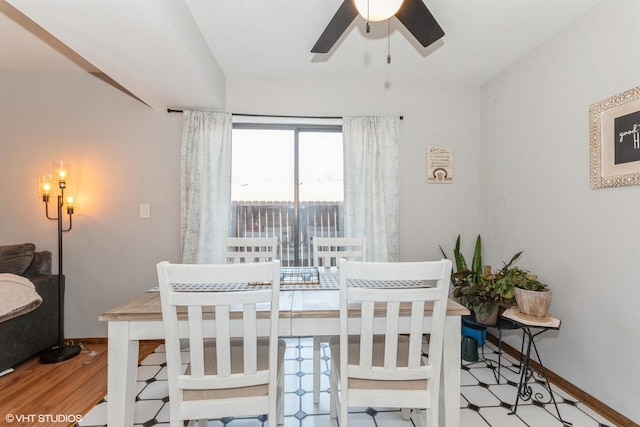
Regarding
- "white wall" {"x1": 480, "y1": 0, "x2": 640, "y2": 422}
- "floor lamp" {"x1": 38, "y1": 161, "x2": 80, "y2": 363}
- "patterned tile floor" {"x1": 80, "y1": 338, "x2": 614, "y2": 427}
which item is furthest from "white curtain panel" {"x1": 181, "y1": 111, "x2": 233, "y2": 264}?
"white wall" {"x1": 480, "y1": 0, "x2": 640, "y2": 422}

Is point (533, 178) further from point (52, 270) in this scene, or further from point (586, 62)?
point (52, 270)

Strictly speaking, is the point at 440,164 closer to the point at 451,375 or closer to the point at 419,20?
the point at 419,20

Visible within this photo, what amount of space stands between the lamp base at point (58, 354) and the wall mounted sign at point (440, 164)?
3603 mm

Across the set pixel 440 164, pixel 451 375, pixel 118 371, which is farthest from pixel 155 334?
pixel 440 164

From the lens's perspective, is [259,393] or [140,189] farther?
[140,189]

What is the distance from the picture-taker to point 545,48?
7.79 feet

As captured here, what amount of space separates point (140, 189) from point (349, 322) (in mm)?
2519

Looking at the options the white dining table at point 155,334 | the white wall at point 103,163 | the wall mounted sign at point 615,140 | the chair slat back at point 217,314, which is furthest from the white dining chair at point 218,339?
the wall mounted sign at point 615,140

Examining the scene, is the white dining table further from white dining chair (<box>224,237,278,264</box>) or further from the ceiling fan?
the ceiling fan

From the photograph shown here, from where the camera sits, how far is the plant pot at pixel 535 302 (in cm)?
192

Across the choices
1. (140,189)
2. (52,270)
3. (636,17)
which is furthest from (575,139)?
(52,270)

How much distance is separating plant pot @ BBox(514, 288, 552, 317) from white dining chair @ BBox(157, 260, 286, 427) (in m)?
1.64

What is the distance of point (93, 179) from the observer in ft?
9.58

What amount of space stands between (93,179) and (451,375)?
10.8 ft
